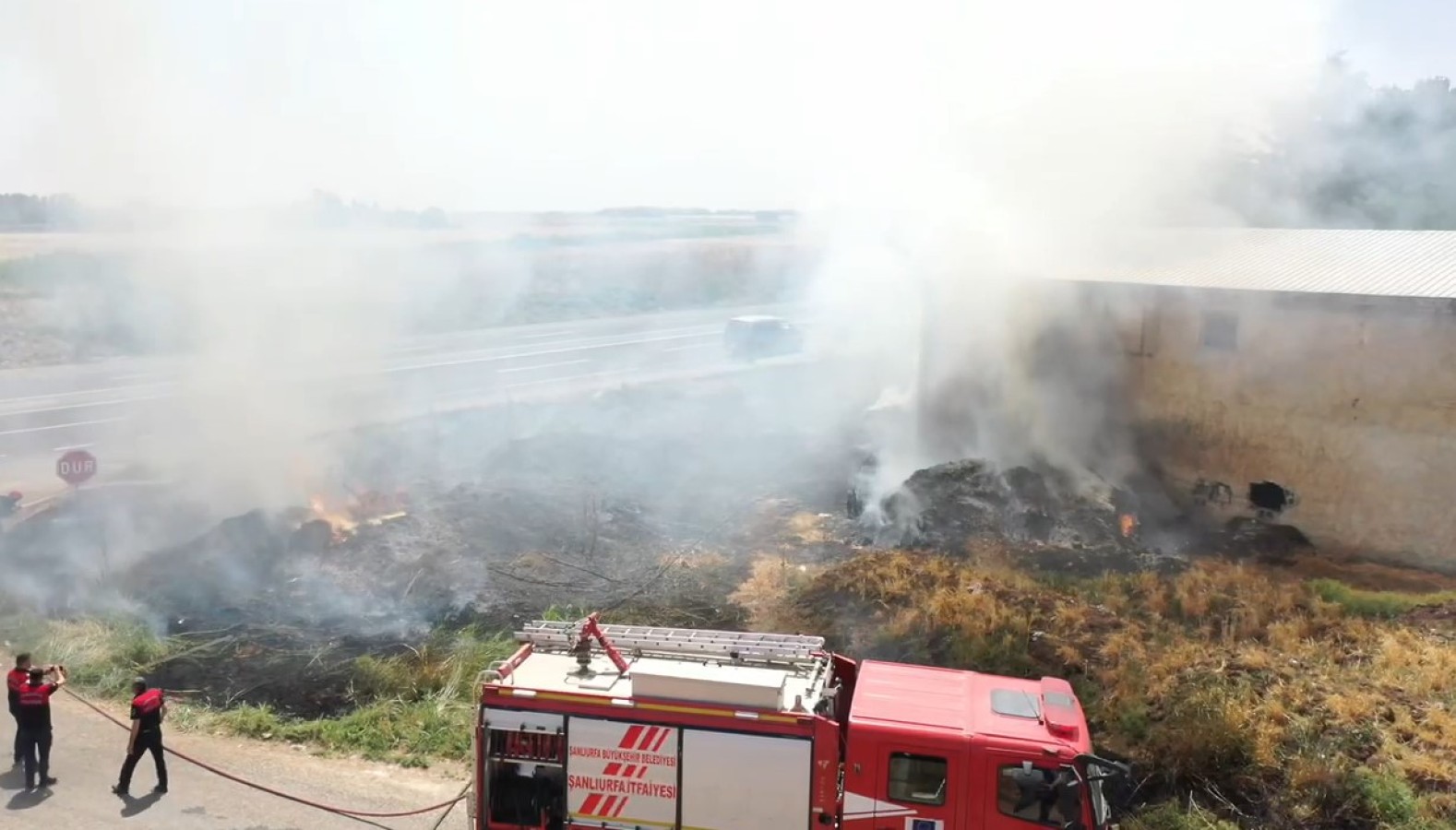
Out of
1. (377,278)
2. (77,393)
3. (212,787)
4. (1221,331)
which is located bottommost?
(212,787)

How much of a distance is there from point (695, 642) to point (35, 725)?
5142 mm

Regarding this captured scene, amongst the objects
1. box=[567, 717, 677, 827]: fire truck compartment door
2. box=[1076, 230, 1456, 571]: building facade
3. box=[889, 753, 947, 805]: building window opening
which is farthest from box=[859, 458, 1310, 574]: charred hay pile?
box=[567, 717, 677, 827]: fire truck compartment door

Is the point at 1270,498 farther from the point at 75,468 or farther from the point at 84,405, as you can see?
the point at 84,405

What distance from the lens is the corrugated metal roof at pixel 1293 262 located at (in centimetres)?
1363

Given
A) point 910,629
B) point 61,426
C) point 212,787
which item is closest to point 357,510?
point 212,787

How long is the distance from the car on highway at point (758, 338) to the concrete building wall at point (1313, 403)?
1414 centimetres

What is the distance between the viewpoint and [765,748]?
6188 millimetres

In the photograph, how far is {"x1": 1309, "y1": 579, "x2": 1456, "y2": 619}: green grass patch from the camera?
11.2m

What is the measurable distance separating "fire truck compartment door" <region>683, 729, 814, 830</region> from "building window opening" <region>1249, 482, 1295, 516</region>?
11040 millimetres

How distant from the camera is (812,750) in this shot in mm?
6133

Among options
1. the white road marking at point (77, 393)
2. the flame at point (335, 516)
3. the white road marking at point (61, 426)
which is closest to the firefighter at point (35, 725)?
the flame at point (335, 516)

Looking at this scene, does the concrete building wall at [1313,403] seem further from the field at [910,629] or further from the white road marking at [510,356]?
the white road marking at [510,356]

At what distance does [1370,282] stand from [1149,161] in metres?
6.32

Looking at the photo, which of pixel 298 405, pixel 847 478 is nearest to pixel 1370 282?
pixel 847 478
